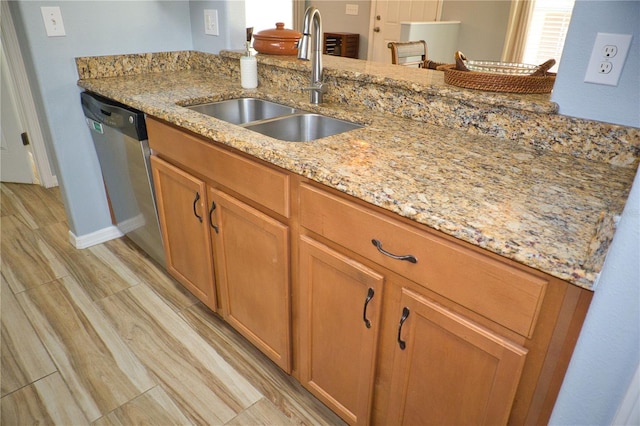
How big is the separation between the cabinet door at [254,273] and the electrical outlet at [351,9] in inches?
217

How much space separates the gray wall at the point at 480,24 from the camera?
4848 millimetres

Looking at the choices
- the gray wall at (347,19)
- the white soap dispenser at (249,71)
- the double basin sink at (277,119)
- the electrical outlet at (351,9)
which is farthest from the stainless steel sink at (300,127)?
the electrical outlet at (351,9)

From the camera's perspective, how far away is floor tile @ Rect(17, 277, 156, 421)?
156cm

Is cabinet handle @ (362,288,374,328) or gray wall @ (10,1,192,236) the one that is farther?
gray wall @ (10,1,192,236)

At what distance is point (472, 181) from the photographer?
3.42 ft

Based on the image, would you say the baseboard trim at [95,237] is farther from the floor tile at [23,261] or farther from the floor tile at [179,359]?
the floor tile at [179,359]

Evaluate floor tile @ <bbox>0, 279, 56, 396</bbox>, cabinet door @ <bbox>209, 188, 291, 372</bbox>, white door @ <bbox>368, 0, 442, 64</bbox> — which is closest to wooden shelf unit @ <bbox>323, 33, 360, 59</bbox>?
white door @ <bbox>368, 0, 442, 64</bbox>

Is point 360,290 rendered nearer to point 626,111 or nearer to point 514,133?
point 514,133

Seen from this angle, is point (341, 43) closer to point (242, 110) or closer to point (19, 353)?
point (242, 110)

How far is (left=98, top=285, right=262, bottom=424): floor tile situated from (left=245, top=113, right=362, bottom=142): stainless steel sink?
0.92 m

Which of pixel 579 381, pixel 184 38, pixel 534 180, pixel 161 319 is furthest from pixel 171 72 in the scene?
pixel 579 381

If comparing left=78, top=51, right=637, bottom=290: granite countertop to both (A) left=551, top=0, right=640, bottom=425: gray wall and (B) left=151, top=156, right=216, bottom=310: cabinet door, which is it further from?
(B) left=151, top=156, right=216, bottom=310: cabinet door

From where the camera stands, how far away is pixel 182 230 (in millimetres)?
1838

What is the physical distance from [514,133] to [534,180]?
33 cm
